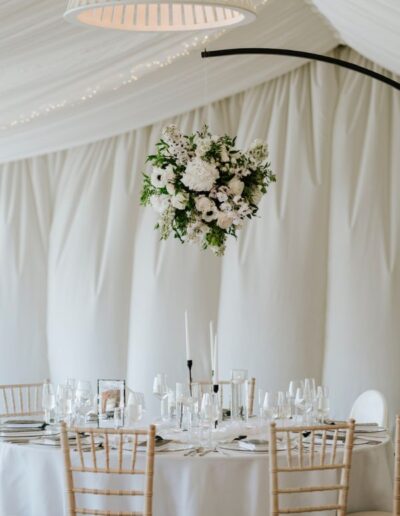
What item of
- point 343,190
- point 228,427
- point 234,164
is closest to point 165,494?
point 228,427

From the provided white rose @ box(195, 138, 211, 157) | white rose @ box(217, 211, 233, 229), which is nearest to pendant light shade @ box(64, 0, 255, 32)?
white rose @ box(195, 138, 211, 157)

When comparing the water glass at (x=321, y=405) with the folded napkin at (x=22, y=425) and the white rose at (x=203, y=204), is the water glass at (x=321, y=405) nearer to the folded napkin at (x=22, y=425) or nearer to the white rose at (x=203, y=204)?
the white rose at (x=203, y=204)

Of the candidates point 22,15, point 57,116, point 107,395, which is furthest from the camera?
point 57,116

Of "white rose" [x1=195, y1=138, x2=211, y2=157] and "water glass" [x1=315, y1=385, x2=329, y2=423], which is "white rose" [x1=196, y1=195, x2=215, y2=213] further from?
"water glass" [x1=315, y1=385, x2=329, y2=423]

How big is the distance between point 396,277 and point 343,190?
69 centimetres

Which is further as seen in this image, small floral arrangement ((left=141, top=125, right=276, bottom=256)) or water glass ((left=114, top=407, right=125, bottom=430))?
small floral arrangement ((left=141, top=125, right=276, bottom=256))

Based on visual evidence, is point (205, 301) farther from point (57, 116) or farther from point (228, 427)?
point (228, 427)

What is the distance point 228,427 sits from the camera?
4980 millimetres

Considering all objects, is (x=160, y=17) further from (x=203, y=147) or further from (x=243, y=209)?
(x=243, y=209)

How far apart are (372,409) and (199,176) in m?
1.71

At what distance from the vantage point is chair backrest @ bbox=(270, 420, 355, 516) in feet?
13.5

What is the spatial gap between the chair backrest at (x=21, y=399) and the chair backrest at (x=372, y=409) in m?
1.80

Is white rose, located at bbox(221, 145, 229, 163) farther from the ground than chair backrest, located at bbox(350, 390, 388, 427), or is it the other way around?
white rose, located at bbox(221, 145, 229, 163)

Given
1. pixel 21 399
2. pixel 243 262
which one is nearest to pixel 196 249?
pixel 243 262
